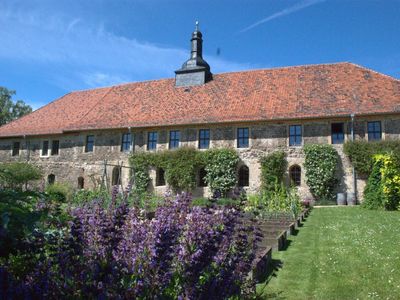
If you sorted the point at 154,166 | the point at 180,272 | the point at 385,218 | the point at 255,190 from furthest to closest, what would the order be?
the point at 154,166
the point at 255,190
the point at 385,218
the point at 180,272

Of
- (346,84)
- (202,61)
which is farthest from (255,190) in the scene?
(202,61)

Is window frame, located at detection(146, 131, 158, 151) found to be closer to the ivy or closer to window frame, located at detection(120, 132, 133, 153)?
the ivy

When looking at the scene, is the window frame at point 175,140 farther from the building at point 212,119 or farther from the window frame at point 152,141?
the window frame at point 152,141

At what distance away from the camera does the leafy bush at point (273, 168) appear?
835 inches

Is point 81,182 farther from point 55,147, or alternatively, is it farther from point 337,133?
point 337,133

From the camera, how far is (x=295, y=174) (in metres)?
21.7

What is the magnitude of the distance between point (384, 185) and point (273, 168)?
5881 millimetres

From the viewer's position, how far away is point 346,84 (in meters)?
22.8

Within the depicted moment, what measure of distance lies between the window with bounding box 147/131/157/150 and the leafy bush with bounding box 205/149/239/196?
152 inches

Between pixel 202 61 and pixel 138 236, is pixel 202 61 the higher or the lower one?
the higher one

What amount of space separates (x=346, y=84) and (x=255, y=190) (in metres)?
8.09

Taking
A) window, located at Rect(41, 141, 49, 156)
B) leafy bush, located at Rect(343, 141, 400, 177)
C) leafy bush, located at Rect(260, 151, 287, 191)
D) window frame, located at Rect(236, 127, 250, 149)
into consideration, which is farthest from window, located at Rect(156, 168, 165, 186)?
leafy bush, located at Rect(343, 141, 400, 177)

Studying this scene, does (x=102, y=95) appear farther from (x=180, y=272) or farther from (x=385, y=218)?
(x=180, y=272)

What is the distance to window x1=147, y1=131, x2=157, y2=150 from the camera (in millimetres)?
24573
